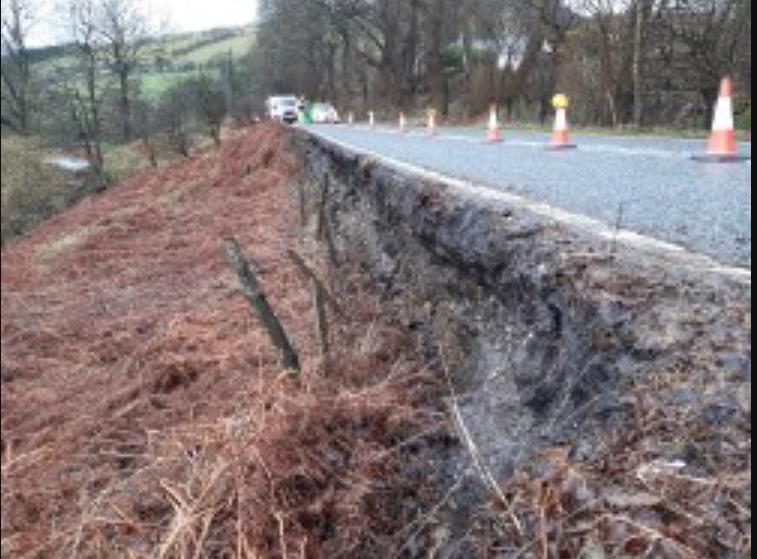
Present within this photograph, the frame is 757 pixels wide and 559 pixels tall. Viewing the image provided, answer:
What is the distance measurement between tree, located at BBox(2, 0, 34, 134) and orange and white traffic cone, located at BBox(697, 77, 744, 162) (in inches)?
274

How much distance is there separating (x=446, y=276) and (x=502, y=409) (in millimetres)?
1453

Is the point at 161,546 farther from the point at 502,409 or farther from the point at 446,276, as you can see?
the point at 446,276

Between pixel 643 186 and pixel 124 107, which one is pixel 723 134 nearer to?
pixel 643 186

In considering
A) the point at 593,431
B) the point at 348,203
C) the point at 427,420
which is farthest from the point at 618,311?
the point at 348,203

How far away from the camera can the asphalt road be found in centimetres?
419

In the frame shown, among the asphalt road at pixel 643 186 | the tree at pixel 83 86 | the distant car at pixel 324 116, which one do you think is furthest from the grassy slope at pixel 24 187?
the distant car at pixel 324 116

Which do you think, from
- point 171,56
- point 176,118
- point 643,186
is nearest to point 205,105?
point 171,56

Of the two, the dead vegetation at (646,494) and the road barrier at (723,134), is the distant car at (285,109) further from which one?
the dead vegetation at (646,494)

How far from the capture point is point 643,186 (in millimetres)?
6199

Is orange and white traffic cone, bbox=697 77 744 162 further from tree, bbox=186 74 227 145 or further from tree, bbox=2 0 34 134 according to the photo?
tree, bbox=186 74 227 145

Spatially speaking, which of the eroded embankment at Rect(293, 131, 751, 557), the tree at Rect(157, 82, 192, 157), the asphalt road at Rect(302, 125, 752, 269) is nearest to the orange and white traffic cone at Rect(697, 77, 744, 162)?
the asphalt road at Rect(302, 125, 752, 269)

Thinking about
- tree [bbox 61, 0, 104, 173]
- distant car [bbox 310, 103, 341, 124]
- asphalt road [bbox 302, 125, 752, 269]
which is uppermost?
tree [bbox 61, 0, 104, 173]

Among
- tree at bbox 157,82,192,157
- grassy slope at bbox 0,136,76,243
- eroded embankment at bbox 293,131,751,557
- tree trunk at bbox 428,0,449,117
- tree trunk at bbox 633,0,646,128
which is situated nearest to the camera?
grassy slope at bbox 0,136,76,243

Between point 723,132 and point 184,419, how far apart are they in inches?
214
